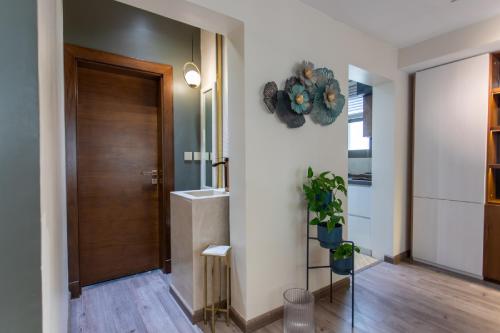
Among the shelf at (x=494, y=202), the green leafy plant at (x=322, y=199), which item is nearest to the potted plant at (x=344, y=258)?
the green leafy plant at (x=322, y=199)

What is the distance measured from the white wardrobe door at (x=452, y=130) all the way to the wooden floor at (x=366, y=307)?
0.93m

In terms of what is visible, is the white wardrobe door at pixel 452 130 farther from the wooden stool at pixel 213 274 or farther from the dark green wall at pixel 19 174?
the dark green wall at pixel 19 174

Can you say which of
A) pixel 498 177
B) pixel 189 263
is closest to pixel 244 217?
pixel 189 263

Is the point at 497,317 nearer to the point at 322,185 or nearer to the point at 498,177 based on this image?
the point at 498,177

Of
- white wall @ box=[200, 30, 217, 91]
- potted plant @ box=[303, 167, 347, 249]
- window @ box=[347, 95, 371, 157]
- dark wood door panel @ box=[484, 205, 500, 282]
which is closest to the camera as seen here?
potted plant @ box=[303, 167, 347, 249]

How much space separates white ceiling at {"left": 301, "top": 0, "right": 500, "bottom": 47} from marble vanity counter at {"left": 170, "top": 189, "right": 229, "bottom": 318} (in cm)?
175

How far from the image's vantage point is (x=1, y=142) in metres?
0.55

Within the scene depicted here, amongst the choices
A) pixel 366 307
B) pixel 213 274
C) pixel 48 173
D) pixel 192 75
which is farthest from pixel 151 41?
pixel 366 307

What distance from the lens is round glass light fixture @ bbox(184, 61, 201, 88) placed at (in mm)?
2615

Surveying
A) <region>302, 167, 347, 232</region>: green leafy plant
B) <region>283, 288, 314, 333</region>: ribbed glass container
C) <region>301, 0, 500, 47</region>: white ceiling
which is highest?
<region>301, 0, 500, 47</region>: white ceiling

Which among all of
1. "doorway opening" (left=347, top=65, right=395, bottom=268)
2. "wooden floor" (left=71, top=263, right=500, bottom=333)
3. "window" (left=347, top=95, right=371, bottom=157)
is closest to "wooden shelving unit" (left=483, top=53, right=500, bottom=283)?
"wooden floor" (left=71, top=263, right=500, bottom=333)

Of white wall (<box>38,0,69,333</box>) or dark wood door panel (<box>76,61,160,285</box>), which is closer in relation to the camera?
white wall (<box>38,0,69,333</box>)

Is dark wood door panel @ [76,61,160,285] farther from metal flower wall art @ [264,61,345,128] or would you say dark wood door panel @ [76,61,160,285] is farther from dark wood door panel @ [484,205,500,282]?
dark wood door panel @ [484,205,500,282]

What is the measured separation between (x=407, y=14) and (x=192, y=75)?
2.04 m
